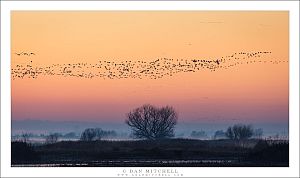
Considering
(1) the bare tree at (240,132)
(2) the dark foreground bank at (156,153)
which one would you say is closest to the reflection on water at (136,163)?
(2) the dark foreground bank at (156,153)

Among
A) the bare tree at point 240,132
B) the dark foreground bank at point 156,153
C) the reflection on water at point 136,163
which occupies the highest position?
the bare tree at point 240,132

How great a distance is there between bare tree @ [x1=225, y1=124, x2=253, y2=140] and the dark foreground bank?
0.05 meters

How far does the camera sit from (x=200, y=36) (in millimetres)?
17328

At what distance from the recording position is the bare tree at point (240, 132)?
1730 cm

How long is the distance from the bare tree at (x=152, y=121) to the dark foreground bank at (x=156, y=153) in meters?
0.07

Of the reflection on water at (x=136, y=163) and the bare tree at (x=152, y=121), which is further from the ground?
the bare tree at (x=152, y=121)

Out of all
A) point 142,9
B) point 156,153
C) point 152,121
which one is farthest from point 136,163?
point 142,9

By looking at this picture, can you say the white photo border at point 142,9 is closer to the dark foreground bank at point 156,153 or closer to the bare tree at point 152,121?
the dark foreground bank at point 156,153

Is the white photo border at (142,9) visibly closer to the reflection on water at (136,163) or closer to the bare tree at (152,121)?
the reflection on water at (136,163)

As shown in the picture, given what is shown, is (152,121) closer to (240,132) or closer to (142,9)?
(240,132)

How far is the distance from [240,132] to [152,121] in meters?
0.81

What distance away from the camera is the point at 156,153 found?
17.3 m

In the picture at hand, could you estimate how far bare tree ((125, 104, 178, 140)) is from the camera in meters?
17.2

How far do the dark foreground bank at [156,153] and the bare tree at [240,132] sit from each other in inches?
2.0
